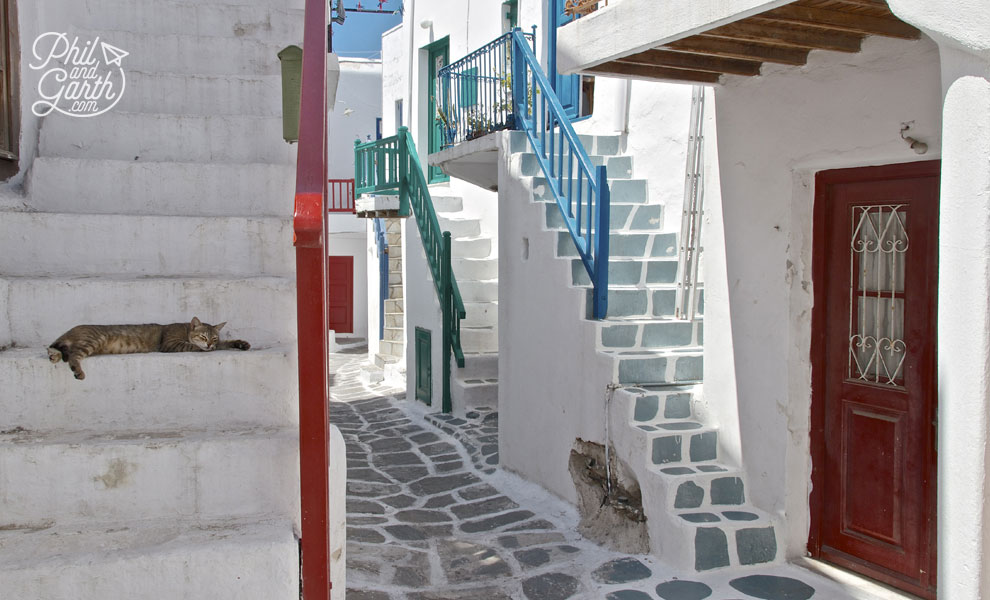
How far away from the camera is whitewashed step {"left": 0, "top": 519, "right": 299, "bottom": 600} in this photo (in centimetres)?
236

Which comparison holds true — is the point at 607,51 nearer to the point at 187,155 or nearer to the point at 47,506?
the point at 187,155

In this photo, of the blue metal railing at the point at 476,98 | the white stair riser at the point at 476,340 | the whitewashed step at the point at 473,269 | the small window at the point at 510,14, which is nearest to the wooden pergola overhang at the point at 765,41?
the blue metal railing at the point at 476,98

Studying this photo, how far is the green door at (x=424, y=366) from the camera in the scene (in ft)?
35.0

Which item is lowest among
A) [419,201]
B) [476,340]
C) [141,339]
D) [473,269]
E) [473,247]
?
[476,340]

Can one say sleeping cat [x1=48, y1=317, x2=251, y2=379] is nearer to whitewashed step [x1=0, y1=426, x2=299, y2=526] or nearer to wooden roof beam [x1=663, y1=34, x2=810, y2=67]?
whitewashed step [x1=0, y1=426, x2=299, y2=526]

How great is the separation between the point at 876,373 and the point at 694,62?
1.98 m

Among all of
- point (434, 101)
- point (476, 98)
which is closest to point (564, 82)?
point (476, 98)

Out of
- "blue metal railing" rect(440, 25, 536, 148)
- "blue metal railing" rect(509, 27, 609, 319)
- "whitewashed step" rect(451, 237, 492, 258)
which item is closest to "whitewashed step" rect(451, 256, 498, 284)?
"whitewashed step" rect(451, 237, 492, 258)

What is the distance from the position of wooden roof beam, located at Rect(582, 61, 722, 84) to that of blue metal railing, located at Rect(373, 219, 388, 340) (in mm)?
10741

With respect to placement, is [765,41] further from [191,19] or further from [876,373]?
[191,19]

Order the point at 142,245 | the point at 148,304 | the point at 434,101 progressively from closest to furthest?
1. the point at 148,304
2. the point at 142,245
3. the point at 434,101

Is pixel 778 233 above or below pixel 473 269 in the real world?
above

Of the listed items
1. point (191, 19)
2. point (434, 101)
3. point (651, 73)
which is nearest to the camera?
point (651, 73)

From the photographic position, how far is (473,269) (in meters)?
11.4
